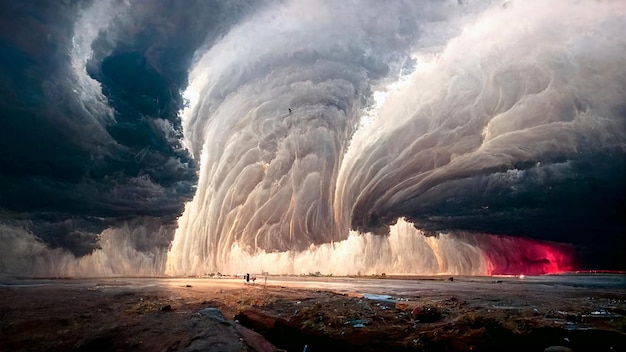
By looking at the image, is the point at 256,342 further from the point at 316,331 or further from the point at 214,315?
the point at 214,315

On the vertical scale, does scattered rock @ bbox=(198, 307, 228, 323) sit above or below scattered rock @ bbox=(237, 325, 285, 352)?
above

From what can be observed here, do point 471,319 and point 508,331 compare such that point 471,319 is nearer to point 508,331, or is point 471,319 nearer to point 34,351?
point 508,331

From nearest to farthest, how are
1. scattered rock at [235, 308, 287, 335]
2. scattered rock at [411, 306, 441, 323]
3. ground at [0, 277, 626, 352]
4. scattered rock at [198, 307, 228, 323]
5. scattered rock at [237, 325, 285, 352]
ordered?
1. scattered rock at [237, 325, 285, 352]
2. ground at [0, 277, 626, 352]
3. scattered rock at [235, 308, 287, 335]
4. scattered rock at [198, 307, 228, 323]
5. scattered rock at [411, 306, 441, 323]

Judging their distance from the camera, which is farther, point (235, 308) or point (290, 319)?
point (235, 308)

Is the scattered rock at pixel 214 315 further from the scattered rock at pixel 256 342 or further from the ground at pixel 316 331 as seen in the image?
the scattered rock at pixel 256 342

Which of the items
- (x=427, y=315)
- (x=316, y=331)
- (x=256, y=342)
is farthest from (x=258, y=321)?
(x=427, y=315)

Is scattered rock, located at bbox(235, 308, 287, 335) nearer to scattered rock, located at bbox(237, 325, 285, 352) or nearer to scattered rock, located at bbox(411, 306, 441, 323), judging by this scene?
scattered rock, located at bbox(237, 325, 285, 352)

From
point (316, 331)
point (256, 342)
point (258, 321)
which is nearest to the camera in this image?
point (256, 342)

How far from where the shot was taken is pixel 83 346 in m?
13.7

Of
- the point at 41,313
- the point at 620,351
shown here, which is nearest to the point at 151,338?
the point at 41,313

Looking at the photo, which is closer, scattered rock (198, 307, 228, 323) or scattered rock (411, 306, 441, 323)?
scattered rock (198, 307, 228, 323)

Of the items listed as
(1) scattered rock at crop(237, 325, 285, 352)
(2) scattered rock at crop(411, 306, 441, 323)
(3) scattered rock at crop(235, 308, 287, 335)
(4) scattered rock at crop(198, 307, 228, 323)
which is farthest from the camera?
(2) scattered rock at crop(411, 306, 441, 323)

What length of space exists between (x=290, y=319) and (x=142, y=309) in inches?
390

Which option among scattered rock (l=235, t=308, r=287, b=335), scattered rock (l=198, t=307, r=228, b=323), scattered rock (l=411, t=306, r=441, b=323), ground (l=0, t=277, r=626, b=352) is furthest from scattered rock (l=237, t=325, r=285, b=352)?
scattered rock (l=411, t=306, r=441, b=323)
